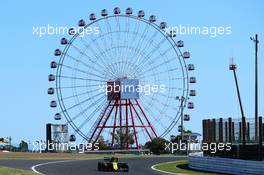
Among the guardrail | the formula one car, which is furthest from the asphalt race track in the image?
the guardrail

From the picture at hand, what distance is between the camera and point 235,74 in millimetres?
56250

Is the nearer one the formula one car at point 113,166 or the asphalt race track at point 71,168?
the asphalt race track at point 71,168

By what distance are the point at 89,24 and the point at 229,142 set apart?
1438 inches

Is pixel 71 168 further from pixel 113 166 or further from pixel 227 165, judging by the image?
pixel 227 165

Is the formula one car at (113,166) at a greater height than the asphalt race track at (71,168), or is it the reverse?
the formula one car at (113,166)
